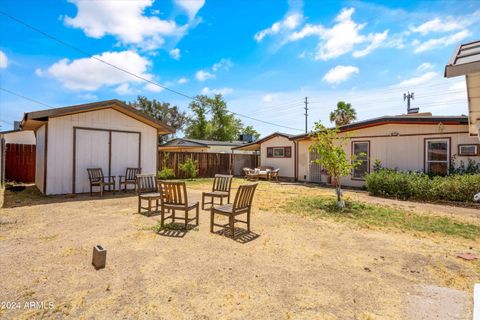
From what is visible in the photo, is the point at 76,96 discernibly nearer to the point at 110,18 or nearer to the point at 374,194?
the point at 110,18

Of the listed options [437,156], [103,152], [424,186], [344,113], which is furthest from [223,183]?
[344,113]

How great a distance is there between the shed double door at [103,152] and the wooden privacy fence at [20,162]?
6.27 m

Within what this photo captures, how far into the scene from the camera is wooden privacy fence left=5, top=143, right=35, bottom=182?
12516 millimetres

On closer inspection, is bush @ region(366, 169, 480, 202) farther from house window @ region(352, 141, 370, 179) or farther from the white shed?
the white shed

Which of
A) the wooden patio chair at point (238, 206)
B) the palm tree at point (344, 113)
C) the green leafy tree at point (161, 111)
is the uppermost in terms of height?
the green leafy tree at point (161, 111)

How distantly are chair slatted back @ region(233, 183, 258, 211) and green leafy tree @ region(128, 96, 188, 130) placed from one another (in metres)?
35.7

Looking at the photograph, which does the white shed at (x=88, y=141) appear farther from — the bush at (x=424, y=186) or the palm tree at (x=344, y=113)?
the palm tree at (x=344, y=113)

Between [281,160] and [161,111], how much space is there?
89.2 ft

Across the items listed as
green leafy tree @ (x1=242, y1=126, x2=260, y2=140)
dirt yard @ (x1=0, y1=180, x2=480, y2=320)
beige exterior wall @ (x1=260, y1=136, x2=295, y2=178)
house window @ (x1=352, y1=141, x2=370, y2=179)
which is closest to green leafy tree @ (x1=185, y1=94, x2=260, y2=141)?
green leafy tree @ (x1=242, y1=126, x2=260, y2=140)

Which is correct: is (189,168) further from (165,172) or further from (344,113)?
(344,113)

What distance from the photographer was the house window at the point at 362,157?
12469 mm

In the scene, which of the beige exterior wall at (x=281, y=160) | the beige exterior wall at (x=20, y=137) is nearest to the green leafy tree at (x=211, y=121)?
the beige exterior wall at (x=281, y=160)

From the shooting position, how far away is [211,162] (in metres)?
19.0

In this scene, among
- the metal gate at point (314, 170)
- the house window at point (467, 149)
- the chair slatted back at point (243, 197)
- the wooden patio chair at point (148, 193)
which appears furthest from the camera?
the metal gate at point (314, 170)
